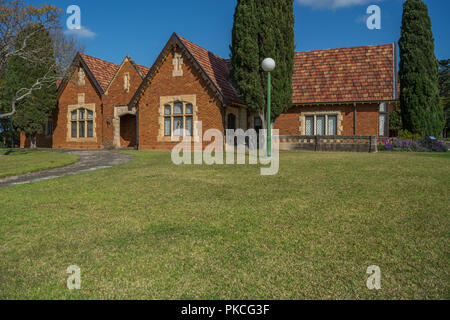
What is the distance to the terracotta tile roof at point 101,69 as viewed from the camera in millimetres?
27078

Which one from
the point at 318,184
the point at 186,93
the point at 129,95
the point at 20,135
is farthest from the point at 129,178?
the point at 20,135

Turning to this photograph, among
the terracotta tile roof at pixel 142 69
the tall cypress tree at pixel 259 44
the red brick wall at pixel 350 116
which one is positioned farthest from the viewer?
the terracotta tile roof at pixel 142 69

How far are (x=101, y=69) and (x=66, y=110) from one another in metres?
4.50

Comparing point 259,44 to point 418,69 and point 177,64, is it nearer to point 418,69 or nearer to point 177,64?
point 177,64

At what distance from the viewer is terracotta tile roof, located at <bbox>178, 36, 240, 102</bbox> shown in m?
21.1

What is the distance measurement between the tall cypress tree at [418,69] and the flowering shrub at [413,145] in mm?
3115

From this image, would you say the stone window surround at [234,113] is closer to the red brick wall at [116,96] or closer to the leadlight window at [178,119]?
the leadlight window at [178,119]

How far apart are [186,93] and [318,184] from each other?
15.4 meters

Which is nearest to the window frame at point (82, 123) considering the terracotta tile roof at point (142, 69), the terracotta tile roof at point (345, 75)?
the terracotta tile roof at point (142, 69)

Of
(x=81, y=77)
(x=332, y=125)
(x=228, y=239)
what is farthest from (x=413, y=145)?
(x=81, y=77)

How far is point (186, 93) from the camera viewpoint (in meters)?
21.9

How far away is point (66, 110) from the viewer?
28.1m

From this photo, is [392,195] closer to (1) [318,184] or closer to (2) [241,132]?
(1) [318,184]

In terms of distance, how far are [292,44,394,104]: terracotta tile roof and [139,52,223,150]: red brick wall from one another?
6.10m
